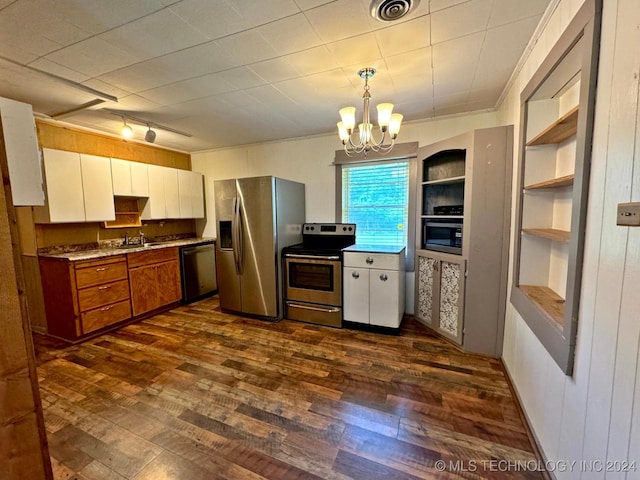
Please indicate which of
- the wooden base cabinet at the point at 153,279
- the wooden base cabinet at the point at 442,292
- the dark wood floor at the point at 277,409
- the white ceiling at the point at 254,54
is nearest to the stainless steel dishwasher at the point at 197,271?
the wooden base cabinet at the point at 153,279

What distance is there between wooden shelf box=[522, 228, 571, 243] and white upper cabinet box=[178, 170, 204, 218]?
4482 mm

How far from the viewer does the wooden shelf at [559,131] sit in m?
1.35

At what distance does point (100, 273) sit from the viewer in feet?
9.66

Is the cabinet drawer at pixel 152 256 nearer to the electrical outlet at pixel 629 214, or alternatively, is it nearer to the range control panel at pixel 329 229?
the range control panel at pixel 329 229

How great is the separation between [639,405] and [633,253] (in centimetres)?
45

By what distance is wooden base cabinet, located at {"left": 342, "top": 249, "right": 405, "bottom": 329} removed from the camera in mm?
2807

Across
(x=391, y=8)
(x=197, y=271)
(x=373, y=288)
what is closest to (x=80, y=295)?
(x=197, y=271)

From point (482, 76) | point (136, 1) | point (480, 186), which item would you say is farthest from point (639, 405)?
point (136, 1)

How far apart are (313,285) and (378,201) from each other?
144 centimetres

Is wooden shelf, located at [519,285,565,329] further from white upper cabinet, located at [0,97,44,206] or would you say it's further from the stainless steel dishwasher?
the stainless steel dishwasher

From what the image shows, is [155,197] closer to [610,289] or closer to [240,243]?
[240,243]

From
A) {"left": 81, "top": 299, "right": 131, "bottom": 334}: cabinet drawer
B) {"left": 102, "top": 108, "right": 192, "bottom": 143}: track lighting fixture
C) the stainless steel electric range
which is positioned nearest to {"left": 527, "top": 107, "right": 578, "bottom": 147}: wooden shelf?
the stainless steel electric range

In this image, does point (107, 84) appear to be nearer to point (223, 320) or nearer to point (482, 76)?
point (223, 320)

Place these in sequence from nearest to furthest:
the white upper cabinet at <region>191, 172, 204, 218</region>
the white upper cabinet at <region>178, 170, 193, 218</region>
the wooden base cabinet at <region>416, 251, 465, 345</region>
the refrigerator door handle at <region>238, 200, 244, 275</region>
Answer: the wooden base cabinet at <region>416, 251, 465, 345</region> → the refrigerator door handle at <region>238, 200, 244, 275</region> → the white upper cabinet at <region>178, 170, 193, 218</region> → the white upper cabinet at <region>191, 172, 204, 218</region>
